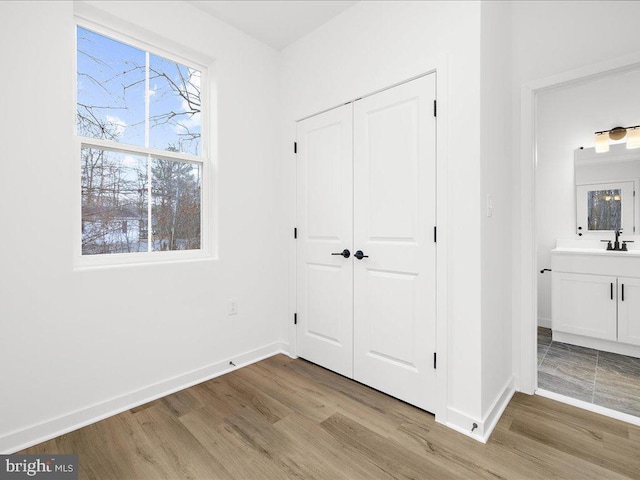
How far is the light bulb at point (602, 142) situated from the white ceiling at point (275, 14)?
A: 115 inches

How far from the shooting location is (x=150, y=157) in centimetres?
228

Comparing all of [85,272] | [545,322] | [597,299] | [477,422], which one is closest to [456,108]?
[477,422]

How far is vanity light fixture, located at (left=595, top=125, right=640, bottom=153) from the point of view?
10.3ft

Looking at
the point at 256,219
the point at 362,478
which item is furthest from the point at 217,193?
the point at 362,478

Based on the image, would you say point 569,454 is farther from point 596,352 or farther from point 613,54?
point 613,54

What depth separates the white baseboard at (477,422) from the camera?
69.2 inches

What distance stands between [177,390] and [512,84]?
3217mm

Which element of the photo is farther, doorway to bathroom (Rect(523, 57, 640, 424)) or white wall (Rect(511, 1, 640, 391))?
doorway to bathroom (Rect(523, 57, 640, 424))

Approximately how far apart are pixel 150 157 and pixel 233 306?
129 centimetres

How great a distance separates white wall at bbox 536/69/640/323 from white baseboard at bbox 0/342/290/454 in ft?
10.7

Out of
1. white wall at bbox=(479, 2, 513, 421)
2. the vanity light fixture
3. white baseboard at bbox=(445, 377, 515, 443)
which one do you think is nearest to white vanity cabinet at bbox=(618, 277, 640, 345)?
the vanity light fixture

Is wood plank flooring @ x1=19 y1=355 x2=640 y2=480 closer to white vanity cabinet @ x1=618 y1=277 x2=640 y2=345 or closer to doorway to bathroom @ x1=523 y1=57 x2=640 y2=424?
doorway to bathroom @ x1=523 y1=57 x2=640 y2=424

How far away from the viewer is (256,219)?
2.83m

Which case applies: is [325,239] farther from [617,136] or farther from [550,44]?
[617,136]
